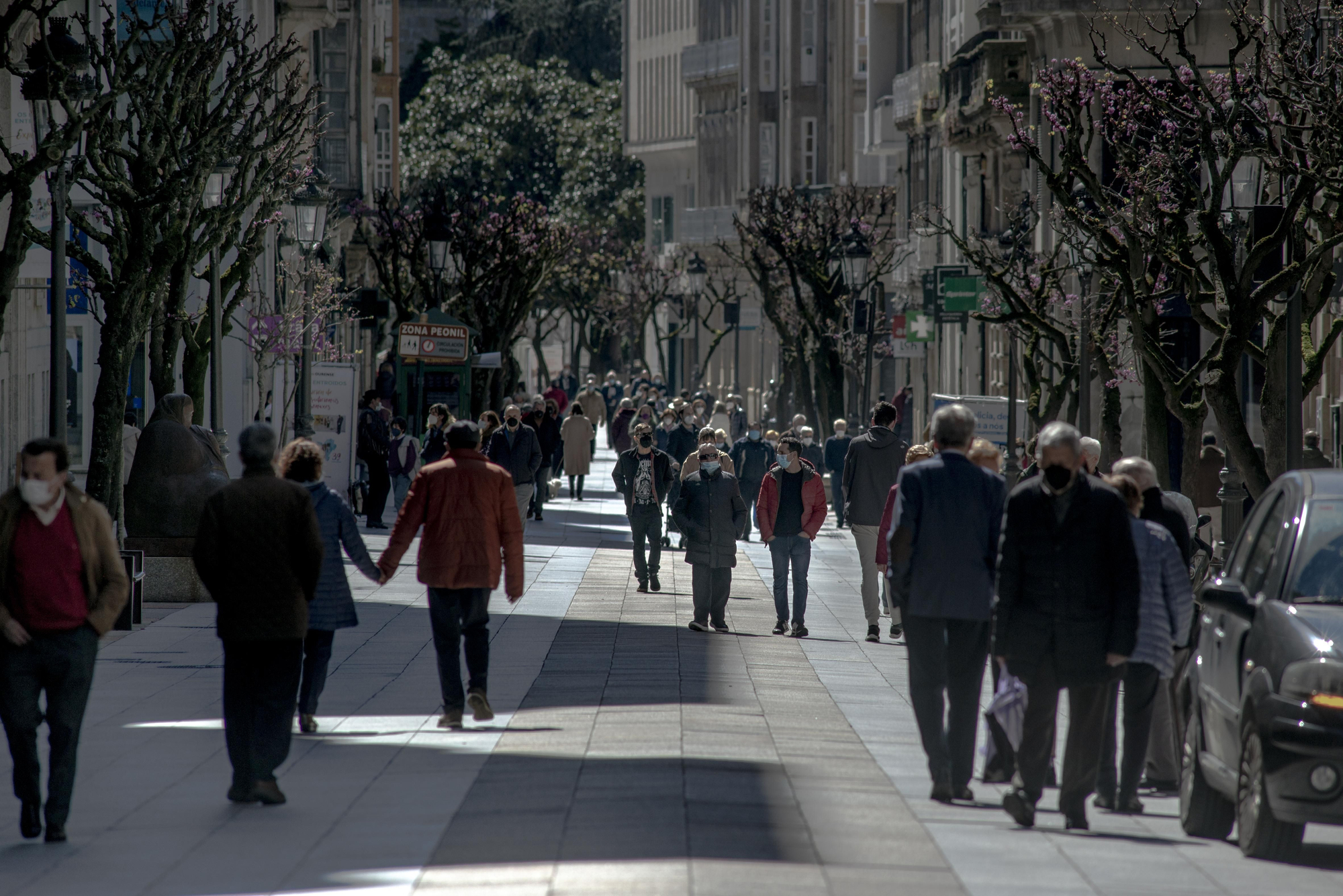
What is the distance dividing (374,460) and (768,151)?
147 ft

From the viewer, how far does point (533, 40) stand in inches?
3573

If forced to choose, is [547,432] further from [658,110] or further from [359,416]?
[658,110]

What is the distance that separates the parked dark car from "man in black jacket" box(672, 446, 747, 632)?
27.4 feet

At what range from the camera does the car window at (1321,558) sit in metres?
Result: 8.73

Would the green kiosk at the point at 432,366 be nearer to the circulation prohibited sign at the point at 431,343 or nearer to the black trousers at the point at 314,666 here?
the circulation prohibited sign at the point at 431,343

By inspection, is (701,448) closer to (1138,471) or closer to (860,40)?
(1138,471)

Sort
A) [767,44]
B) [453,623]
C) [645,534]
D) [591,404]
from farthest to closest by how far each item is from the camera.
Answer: [767,44], [591,404], [645,534], [453,623]

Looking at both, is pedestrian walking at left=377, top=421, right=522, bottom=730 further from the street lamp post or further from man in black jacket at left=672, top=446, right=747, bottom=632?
the street lamp post

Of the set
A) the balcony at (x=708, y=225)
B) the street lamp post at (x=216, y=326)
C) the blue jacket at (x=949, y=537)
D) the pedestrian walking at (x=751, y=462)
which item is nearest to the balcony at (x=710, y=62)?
the balcony at (x=708, y=225)

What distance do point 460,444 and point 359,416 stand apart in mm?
18712

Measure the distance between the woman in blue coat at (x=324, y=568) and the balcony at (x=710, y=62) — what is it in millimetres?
65848

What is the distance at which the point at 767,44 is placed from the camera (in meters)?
73.1

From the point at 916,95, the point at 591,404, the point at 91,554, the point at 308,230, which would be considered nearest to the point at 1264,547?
the point at 91,554

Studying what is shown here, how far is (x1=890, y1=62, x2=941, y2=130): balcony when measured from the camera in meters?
48.8
